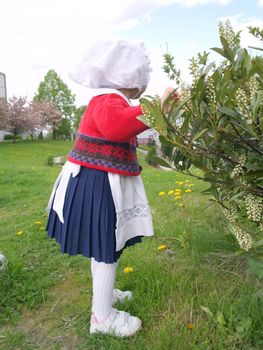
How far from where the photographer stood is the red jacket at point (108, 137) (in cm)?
166

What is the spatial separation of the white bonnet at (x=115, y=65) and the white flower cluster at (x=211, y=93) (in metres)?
Result: 0.66

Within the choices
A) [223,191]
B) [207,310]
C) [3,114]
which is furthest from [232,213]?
[3,114]

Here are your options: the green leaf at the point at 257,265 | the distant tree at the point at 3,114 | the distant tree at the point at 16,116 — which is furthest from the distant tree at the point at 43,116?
the green leaf at the point at 257,265

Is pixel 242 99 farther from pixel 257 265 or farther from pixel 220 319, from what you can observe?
pixel 220 319

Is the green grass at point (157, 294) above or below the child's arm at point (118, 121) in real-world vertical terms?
below

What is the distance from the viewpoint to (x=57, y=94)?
3841 cm

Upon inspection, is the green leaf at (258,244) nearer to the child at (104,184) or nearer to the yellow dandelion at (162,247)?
the child at (104,184)

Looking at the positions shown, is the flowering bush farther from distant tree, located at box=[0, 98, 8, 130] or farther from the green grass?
distant tree, located at box=[0, 98, 8, 130]

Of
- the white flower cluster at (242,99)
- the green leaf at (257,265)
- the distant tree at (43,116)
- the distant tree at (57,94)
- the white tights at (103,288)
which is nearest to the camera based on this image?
the white flower cluster at (242,99)

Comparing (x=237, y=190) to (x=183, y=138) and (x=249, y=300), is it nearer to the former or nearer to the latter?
(x=183, y=138)

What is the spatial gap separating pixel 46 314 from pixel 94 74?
1.37m

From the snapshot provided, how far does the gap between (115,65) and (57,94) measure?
37947mm

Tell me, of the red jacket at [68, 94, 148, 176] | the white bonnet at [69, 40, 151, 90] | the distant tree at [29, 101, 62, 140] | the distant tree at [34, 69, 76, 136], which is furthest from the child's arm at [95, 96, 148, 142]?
the distant tree at [34, 69, 76, 136]

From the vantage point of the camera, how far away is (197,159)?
1409mm
